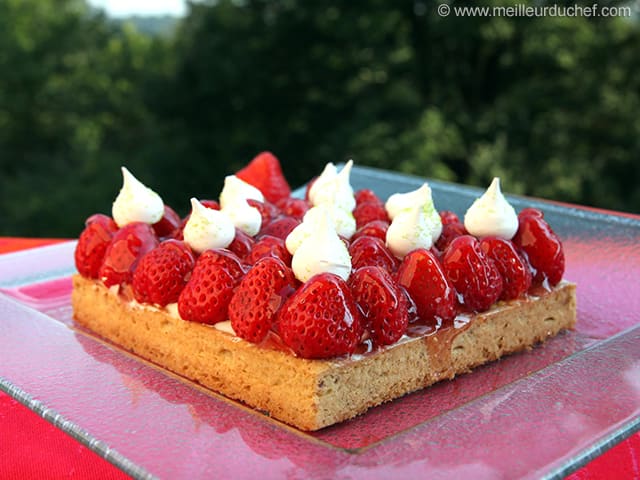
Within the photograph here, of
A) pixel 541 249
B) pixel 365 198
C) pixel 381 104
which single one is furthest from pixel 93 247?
pixel 381 104

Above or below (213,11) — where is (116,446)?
below

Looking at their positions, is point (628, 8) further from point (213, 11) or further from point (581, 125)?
point (213, 11)

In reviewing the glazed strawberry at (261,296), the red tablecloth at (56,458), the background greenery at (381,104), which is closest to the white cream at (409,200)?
the glazed strawberry at (261,296)

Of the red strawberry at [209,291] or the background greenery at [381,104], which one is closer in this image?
the red strawberry at [209,291]

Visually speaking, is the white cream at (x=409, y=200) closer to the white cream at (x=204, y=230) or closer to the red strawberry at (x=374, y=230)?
the red strawberry at (x=374, y=230)

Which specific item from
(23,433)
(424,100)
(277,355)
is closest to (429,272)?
(277,355)

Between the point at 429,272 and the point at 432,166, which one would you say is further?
the point at 432,166

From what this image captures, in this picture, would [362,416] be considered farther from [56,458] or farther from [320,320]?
[56,458]
